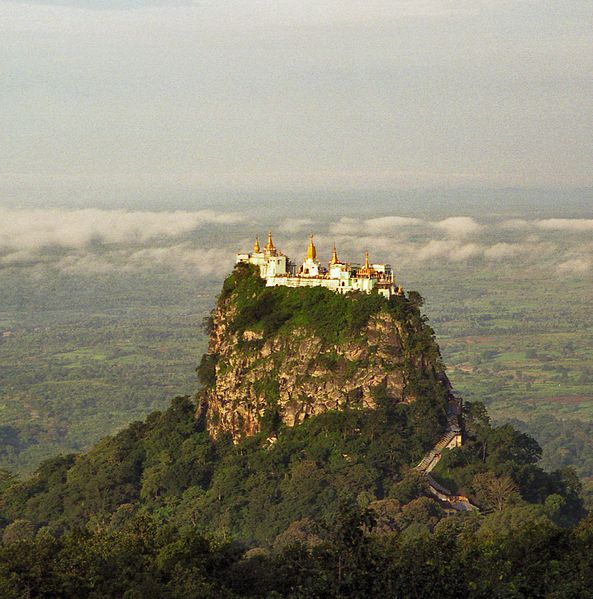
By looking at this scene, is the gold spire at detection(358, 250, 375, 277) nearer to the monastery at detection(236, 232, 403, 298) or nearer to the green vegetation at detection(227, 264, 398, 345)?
the monastery at detection(236, 232, 403, 298)

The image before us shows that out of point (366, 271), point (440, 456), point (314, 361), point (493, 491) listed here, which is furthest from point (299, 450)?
point (493, 491)

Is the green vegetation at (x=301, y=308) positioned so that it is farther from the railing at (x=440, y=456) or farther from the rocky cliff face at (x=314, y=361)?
the railing at (x=440, y=456)

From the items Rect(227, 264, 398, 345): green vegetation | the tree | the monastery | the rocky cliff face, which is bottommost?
the tree

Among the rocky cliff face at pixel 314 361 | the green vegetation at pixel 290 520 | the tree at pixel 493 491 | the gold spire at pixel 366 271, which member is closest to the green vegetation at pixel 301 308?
the rocky cliff face at pixel 314 361

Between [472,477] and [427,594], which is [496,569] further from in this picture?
[472,477]

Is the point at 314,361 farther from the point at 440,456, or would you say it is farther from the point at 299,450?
the point at 440,456

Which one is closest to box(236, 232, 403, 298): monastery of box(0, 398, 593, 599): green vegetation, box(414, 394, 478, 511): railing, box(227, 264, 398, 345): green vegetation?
box(227, 264, 398, 345): green vegetation
